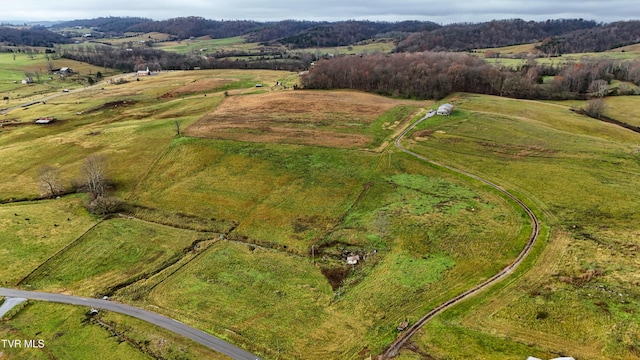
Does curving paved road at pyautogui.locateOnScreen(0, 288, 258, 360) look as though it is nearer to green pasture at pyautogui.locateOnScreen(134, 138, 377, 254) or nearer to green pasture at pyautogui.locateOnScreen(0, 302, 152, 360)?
green pasture at pyautogui.locateOnScreen(0, 302, 152, 360)

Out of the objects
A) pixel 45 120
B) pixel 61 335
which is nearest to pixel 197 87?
pixel 45 120

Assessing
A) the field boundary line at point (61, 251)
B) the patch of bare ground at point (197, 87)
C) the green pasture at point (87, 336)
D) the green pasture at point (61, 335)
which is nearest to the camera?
the green pasture at point (87, 336)

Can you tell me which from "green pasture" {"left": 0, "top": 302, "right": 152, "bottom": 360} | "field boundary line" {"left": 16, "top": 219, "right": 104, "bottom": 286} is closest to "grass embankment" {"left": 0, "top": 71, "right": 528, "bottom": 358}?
"field boundary line" {"left": 16, "top": 219, "right": 104, "bottom": 286}

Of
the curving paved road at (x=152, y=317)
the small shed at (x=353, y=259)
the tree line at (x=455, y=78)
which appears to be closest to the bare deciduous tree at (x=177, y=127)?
the curving paved road at (x=152, y=317)

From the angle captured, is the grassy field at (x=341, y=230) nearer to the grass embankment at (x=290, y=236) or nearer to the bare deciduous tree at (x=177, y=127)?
the grass embankment at (x=290, y=236)

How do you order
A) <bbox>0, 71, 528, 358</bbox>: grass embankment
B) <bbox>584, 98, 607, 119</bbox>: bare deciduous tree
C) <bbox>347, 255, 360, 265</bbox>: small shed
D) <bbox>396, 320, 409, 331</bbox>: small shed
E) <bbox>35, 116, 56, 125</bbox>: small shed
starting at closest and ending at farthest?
<bbox>396, 320, 409, 331</bbox>: small shed
<bbox>0, 71, 528, 358</bbox>: grass embankment
<bbox>347, 255, 360, 265</bbox>: small shed
<bbox>584, 98, 607, 119</bbox>: bare deciduous tree
<bbox>35, 116, 56, 125</bbox>: small shed

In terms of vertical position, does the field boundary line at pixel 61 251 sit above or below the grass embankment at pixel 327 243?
below

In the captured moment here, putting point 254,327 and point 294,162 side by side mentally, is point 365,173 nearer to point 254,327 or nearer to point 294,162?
point 294,162

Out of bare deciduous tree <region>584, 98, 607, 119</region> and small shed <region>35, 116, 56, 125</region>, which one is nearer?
bare deciduous tree <region>584, 98, 607, 119</region>
